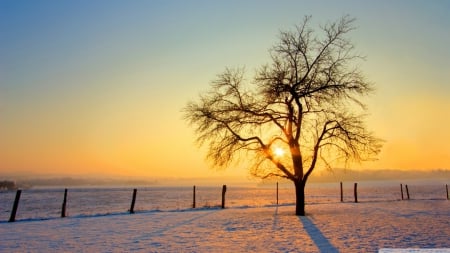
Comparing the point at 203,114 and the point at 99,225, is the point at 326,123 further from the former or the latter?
the point at 99,225

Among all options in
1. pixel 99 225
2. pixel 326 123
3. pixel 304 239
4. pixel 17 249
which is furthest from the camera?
pixel 326 123

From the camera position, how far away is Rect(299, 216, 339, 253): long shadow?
12.4 m

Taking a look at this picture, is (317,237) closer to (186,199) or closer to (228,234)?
(228,234)

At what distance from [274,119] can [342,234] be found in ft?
32.4

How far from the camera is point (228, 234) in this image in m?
15.6

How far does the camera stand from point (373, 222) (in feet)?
61.5

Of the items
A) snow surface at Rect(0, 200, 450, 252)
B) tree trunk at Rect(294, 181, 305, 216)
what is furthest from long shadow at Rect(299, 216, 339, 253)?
tree trunk at Rect(294, 181, 305, 216)

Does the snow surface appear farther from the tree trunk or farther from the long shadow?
the tree trunk

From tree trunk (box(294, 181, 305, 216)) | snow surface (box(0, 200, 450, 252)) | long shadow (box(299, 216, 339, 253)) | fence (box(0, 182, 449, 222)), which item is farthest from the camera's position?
fence (box(0, 182, 449, 222))

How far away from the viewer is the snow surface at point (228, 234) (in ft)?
41.9

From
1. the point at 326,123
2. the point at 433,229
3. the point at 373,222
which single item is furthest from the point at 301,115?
the point at 433,229

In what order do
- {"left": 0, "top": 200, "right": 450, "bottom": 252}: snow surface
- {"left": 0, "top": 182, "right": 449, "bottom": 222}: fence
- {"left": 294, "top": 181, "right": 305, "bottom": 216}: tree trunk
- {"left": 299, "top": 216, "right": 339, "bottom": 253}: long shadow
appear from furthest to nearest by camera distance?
1. {"left": 0, "top": 182, "right": 449, "bottom": 222}: fence
2. {"left": 294, "top": 181, "right": 305, "bottom": 216}: tree trunk
3. {"left": 0, "top": 200, "right": 450, "bottom": 252}: snow surface
4. {"left": 299, "top": 216, "right": 339, "bottom": 253}: long shadow

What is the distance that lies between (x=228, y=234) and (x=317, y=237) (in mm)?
3355

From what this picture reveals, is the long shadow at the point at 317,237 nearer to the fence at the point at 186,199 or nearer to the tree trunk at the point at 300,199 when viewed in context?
the tree trunk at the point at 300,199
